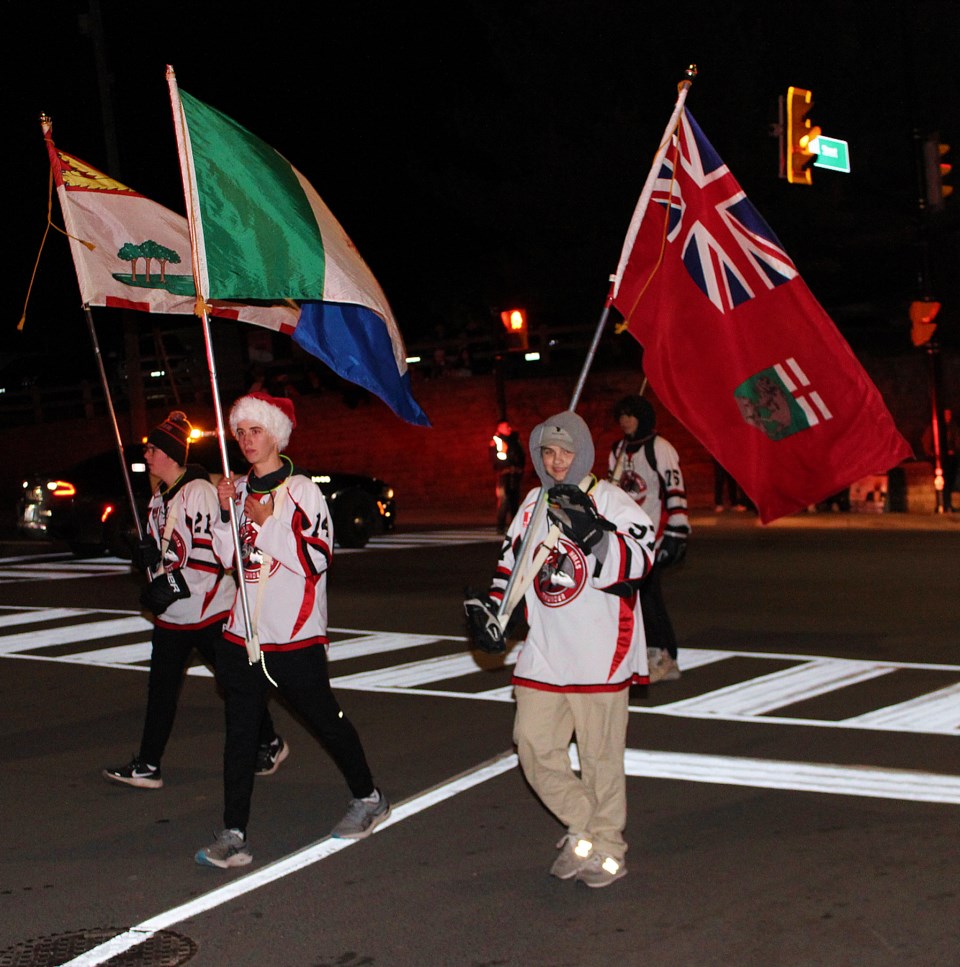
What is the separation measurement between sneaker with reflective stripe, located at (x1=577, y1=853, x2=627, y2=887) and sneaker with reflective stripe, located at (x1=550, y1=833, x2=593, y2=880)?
0.03m

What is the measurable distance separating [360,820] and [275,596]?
998 millimetres

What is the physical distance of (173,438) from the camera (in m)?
7.29

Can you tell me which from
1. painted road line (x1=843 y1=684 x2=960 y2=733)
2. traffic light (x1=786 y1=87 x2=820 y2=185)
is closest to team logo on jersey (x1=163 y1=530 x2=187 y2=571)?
painted road line (x1=843 y1=684 x2=960 y2=733)

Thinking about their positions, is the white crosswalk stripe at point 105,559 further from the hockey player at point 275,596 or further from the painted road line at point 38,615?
the hockey player at point 275,596

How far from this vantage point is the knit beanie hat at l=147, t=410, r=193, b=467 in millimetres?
7234

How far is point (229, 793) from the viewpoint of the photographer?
18.7 feet

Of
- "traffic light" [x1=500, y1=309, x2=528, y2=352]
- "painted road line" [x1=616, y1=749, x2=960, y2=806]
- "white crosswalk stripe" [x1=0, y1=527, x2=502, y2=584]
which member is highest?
"traffic light" [x1=500, y1=309, x2=528, y2=352]

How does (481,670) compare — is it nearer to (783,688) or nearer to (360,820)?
(783,688)

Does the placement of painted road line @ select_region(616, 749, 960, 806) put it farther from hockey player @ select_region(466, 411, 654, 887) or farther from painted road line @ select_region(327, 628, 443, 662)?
painted road line @ select_region(327, 628, 443, 662)

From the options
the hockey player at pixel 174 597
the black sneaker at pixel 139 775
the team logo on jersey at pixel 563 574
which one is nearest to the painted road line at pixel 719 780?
the hockey player at pixel 174 597

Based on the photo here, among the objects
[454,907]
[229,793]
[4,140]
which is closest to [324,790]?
[229,793]

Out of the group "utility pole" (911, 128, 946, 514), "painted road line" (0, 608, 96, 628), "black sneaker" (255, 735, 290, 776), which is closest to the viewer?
"black sneaker" (255, 735, 290, 776)

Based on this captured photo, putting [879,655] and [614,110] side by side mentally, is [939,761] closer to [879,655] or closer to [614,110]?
[879,655]

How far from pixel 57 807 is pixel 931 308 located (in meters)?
18.9
